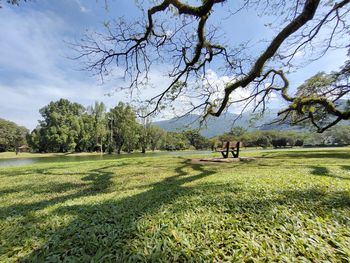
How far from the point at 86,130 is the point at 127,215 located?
2197 inches

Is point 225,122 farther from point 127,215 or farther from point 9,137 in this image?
point 9,137

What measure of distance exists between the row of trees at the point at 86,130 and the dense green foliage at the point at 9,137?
13.9 meters

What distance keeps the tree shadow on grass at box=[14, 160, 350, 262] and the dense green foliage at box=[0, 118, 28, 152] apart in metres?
70.9

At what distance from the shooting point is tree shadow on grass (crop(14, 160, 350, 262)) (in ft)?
6.84

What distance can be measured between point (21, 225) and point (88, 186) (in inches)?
103

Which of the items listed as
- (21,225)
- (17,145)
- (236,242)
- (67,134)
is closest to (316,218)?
(236,242)

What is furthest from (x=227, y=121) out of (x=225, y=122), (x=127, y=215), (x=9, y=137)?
(x=9, y=137)

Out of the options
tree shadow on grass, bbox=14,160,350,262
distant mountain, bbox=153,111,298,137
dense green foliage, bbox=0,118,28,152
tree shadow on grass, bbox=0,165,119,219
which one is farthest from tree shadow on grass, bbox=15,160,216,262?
dense green foliage, bbox=0,118,28,152

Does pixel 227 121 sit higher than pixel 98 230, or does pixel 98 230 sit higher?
pixel 227 121

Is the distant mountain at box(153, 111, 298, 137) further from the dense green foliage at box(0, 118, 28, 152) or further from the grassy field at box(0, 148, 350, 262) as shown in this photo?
the dense green foliage at box(0, 118, 28, 152)

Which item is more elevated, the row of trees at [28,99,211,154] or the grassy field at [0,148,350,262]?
the row of trees at [28,99,211,154]

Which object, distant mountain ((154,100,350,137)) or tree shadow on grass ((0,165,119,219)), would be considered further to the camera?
distant mountain ((154,100,350,137))

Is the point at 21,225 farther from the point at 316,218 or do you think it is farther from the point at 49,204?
the point at 316,218

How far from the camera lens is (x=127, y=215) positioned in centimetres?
299
